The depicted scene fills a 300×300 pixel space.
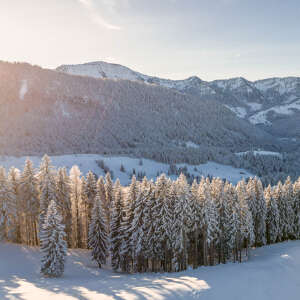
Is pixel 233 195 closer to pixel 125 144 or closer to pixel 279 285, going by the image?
pixel 279 285

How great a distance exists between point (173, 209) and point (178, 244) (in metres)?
4.27

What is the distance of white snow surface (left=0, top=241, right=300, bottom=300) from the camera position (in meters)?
20.6

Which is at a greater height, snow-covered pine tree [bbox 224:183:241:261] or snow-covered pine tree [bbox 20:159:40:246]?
snow-covered pine tree [bbox 20:159:40:246]

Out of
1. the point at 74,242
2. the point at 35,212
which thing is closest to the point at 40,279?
the point at 35,212

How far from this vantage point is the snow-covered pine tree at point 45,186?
1389 inches

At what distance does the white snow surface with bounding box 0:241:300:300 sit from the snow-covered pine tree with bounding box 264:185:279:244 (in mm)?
13307

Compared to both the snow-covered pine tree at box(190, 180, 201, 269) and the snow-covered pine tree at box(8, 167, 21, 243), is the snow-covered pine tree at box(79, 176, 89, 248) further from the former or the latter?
the snow-covered pine tree at box(190, 180, 201, 269)

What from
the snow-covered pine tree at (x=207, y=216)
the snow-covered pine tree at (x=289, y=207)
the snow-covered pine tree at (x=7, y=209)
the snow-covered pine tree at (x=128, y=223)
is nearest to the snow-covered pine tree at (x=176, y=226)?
the snow-covered pine tree at (x=207, y=216)

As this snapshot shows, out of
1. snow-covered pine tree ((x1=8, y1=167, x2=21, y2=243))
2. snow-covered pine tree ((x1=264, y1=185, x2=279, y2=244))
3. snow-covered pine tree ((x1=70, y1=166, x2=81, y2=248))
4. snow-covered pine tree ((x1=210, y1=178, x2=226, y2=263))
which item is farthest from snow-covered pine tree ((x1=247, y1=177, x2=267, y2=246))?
snow-covered pine tree ((x1=8, y1=167, x2=21, y2=243))

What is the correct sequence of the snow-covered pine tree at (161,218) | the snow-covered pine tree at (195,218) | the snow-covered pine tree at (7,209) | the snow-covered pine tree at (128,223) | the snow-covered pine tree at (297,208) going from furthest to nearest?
the snow-covered pine tree at (297,208)
the snow-covered pine tree at (7,209)
the snow-covered pine tree at (195,218)
the snow-covered pine tree at (128,223)
the snow-covered pine tree at (161,218)

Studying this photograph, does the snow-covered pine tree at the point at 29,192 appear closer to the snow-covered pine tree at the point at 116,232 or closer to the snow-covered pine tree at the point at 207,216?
the snow-covered pine tree at the point at 116,232

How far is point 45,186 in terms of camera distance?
117ft

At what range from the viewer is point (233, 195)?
1547 inches

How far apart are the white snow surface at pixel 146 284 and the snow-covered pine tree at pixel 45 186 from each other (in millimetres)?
6181
